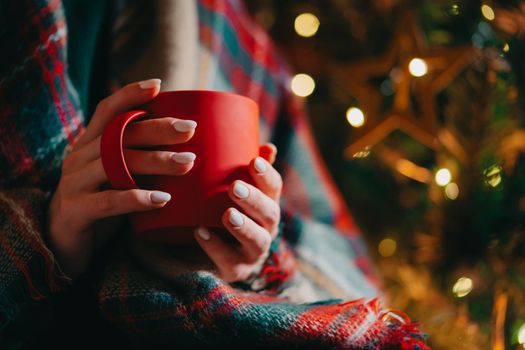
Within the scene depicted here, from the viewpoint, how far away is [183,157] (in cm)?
45

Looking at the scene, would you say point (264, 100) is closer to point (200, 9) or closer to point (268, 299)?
point (200, 9)

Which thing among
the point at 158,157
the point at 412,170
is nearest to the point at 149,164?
the point at 158,157

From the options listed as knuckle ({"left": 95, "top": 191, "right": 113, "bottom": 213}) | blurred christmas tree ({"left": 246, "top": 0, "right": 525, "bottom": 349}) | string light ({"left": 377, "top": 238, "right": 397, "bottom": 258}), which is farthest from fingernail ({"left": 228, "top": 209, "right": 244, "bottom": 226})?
string light ({"left": 377, "top": 238, "right": 397, "bottom": 258})

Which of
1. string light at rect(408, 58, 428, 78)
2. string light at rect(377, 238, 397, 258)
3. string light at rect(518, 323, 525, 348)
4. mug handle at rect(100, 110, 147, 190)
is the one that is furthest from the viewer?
string light at rect(377, 238, 397, 258)

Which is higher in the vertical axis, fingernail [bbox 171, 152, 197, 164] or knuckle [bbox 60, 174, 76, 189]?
fingernail [bbox 171, 152, 197, 164]

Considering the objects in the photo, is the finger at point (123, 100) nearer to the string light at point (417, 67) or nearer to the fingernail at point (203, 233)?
the fingernail at point (203, 233)

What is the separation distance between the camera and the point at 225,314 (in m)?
0.48

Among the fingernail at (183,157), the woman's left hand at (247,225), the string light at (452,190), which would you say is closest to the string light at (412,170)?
the string light at (452,190)

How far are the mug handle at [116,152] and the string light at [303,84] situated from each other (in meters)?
0.67

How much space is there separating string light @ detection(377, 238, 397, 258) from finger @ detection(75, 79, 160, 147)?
677mm

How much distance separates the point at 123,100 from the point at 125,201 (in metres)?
0.10

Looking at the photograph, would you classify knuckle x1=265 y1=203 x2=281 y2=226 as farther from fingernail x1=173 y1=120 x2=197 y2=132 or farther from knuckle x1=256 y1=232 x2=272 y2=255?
fingernail x1=173 y1=120 x2=197 y2=132

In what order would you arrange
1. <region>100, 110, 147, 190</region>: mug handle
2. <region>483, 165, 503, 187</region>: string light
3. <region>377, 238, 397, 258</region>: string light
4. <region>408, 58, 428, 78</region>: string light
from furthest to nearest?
<region>377, 238, 397, 258</region>: string light < <region>408, 58, 428, 78</region>: string light < <region>483, 165, 503, 187</region>: string light < <region>100, 110, 147, 190</region>: mug handle

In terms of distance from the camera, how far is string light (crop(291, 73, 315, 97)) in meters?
1.08
